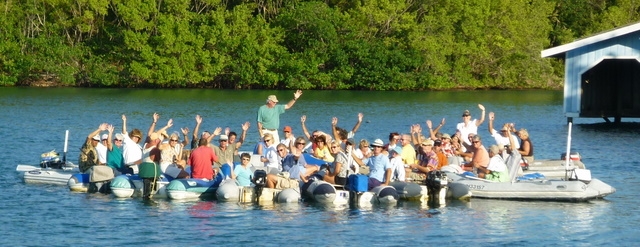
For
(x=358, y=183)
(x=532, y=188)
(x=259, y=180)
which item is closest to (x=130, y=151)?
(x=259, y=180)

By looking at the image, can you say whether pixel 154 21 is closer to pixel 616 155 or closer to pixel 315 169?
pixel 616 155

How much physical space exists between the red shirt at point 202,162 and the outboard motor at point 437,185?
160 inches

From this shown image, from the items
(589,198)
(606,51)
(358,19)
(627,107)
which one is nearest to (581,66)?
(606,51)

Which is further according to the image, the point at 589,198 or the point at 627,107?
the point at 627,107

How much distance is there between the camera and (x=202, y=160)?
23.7m

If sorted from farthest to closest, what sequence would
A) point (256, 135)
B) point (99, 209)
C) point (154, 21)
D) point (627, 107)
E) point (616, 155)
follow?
point (154, 21), point (627, 107), point (256, 135), point (616, 155), point (99, 209)

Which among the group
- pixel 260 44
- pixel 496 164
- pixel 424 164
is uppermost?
pixel 260 44

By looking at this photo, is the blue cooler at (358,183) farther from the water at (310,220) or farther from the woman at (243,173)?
the woman at (243,173)

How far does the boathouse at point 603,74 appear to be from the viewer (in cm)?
4184

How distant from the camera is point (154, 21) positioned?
7788 cm

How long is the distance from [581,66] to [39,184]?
22266 mm

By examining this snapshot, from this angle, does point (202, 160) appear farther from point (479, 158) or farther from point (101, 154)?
point (479, 158)

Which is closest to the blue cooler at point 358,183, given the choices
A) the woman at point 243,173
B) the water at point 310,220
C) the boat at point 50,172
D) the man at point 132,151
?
the water at point 310,220

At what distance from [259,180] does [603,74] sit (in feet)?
89.2
